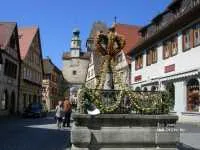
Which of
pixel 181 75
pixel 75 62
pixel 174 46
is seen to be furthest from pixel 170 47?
pixel 75 62

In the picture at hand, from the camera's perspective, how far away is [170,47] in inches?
1321

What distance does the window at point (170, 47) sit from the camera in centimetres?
3234

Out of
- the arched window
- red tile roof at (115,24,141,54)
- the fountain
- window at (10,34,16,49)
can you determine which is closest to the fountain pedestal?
the fountain

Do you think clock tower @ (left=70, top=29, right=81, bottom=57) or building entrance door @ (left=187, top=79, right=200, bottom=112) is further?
clock tower @ (left=70, top=29, right=81, bottom=57)

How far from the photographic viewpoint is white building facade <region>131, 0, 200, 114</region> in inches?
1116

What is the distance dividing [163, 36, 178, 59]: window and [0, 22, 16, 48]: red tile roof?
16.2 metres

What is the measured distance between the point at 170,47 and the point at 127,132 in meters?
22.9

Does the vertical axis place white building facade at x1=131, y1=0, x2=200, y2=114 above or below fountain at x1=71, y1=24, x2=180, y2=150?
above

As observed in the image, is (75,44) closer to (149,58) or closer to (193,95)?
(149,58)

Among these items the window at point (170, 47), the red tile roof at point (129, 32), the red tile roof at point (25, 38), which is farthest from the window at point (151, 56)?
the red tile roof at point (25, 38)

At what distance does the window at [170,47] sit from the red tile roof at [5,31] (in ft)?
53.3

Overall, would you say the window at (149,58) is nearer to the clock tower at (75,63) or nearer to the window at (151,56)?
the window at (151,56)

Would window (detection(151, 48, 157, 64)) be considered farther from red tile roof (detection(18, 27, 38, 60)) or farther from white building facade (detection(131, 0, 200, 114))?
red tile roof (detection(18, 27, 38, 60))

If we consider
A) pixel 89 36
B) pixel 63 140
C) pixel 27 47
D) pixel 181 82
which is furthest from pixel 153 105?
pixel 89 36
